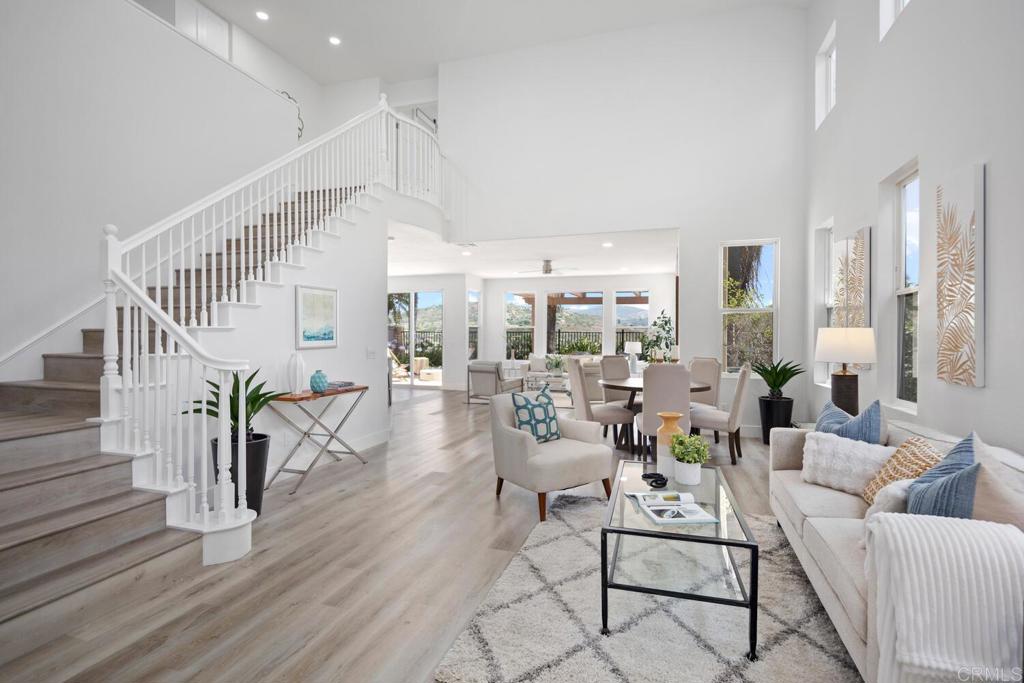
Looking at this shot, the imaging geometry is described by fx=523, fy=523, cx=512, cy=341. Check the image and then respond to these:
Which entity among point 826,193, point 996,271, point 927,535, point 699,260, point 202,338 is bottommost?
point 927,535

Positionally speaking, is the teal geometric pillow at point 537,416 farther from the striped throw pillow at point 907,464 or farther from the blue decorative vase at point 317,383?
the striped throw pillow at point 907,464

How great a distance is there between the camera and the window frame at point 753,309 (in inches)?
246

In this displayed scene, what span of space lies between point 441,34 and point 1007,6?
20.3 ft

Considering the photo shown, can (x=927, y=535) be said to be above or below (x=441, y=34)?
below

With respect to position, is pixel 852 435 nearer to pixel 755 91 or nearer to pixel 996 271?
pixel 996 271

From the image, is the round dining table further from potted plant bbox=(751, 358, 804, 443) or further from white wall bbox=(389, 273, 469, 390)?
white wall bbox=(389, 273, 469, 390)

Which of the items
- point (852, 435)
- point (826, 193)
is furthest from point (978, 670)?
point (826, 193)

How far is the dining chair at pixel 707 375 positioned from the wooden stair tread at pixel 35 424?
17.8ft

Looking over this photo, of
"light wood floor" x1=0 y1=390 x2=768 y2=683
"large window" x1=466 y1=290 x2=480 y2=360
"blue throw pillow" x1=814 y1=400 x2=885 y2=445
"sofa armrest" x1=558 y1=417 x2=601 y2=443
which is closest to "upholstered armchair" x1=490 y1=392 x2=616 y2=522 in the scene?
"sofa armrest" x1=558 y1=417 x2=601 y2=443

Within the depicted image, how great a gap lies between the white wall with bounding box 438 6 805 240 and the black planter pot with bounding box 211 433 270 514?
462 cm

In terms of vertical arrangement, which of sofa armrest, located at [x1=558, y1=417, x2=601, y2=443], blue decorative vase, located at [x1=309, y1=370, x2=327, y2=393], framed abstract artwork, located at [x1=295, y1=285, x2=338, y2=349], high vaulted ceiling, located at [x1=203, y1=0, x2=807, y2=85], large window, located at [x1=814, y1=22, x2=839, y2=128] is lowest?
sofa armrest, located at [x1=558, y1=417, x2=601, y2=443]

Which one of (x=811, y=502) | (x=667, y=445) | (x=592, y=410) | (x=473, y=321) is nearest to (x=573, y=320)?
(x=473, y=321)

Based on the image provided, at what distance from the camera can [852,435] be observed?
2.96 meters

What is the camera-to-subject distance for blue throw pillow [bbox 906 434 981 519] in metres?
1.71
